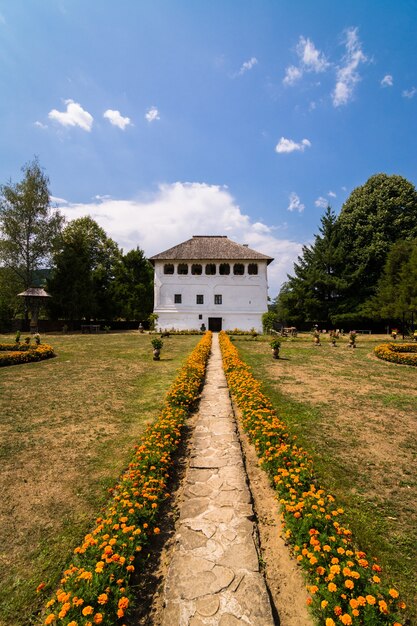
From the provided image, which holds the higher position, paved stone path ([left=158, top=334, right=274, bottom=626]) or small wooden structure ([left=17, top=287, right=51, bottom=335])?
small wooden structure ([left=17, top=287, right=51, bottom=335])

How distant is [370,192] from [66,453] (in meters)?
→ 44.0

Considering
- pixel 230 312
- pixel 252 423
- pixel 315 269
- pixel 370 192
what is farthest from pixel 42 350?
pixel 370 192

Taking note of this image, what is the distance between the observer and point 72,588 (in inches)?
97.2

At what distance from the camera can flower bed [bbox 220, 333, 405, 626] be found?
2246 mm

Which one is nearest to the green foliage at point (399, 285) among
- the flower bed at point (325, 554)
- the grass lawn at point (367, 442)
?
the grass lawn at point (367, 442)

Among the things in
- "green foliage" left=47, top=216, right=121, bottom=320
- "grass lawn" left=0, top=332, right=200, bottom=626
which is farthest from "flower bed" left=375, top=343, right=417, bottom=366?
"green foliage" left=47, top=216, right=121, bottom=320

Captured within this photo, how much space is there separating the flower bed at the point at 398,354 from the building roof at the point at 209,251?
17.4 m

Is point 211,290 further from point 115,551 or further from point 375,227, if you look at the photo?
point 115,551

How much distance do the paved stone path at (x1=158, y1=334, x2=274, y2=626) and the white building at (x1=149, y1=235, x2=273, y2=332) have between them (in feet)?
89.4

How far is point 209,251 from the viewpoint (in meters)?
33.7

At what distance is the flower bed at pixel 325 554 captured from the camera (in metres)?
2.25

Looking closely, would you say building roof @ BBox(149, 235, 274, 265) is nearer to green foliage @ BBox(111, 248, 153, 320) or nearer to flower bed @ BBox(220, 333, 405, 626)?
green foliage @ BBox(111, 248, 153, 320)

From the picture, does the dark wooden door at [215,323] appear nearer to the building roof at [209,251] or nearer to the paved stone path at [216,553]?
the building roof at [209,251]

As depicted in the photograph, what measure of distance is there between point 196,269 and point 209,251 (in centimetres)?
254
